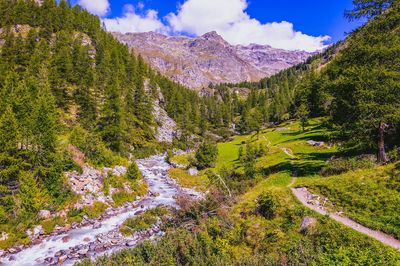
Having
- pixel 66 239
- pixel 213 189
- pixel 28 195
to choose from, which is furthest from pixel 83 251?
pixel 213 189

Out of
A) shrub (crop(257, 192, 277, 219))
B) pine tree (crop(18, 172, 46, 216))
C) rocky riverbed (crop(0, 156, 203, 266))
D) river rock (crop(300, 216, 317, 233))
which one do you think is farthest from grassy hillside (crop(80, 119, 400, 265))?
pine tree (crop(18, 172, 46, 216))

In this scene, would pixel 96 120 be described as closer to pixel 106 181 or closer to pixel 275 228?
pixel 106 181

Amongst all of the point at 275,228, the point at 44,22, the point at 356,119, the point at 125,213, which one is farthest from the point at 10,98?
the point at 44,22

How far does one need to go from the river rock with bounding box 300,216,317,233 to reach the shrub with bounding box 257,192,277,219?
256 centimetres

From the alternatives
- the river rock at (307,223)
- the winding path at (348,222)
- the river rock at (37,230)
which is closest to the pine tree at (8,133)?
the river rock at (37,230)

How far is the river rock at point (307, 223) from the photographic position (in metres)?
19.3

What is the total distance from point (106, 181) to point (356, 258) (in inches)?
1414

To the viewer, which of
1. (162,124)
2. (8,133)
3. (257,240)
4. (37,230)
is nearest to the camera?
(257,240)

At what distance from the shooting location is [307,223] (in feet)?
64.6

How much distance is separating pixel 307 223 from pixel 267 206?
338 cm

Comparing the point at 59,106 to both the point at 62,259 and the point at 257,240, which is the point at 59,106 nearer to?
the point at 62,259

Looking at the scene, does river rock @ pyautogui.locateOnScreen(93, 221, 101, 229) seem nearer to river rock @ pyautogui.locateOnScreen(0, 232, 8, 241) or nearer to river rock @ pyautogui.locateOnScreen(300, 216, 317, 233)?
river rock @ pyautogui.locateOnScreen(0, 232, 8, 241)

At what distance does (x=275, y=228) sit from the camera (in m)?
20.7

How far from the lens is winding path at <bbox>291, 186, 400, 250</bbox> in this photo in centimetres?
1611
